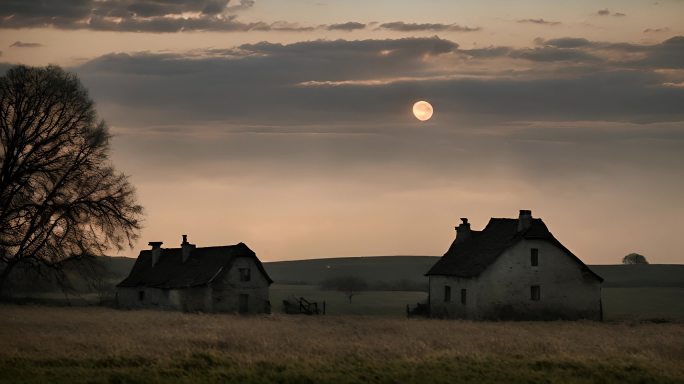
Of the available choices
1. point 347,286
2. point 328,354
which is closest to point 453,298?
point 328,354

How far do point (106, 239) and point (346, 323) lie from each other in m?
13.6

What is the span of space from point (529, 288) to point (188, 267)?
2589 centimetres

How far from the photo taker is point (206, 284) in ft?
227

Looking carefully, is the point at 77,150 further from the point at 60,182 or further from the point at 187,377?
the point at 187,377

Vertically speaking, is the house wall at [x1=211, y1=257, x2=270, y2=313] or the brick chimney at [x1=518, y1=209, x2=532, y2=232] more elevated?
the brick chimney at [x1=518, y1=209, x2=532, y2=232]

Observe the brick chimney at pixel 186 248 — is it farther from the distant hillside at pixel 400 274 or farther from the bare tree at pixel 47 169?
the distant hillside at pixel 400 274

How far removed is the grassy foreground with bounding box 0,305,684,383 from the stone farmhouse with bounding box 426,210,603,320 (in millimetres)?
12523

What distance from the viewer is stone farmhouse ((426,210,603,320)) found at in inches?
2431

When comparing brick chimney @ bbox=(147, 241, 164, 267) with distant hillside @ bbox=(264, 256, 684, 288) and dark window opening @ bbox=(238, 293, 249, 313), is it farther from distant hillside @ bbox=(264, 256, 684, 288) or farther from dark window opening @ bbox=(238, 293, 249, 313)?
distant hillside @ bbox=(264, 256, 684, 288)

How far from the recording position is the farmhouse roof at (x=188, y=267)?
70.8m

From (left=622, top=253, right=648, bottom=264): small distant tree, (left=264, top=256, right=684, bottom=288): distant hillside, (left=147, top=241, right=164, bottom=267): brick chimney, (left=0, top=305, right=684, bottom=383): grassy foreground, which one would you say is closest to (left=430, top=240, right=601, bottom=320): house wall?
(left=0, top=305, right=684, bottom=383): grassy foreground

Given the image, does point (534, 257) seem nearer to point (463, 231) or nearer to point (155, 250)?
point (463, 231)

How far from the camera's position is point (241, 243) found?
72.1 m

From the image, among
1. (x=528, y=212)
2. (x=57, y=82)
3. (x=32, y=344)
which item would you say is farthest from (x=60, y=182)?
(x=528, y=212)
